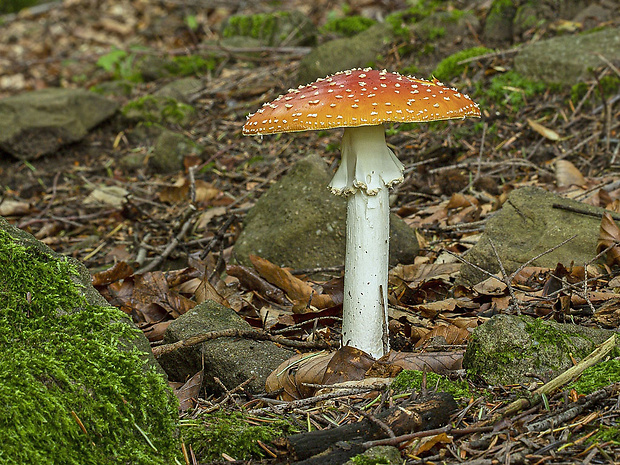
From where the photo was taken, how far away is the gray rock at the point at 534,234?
158 inches

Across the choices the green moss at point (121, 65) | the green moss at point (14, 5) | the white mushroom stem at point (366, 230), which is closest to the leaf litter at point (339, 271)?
Answer: the white mushroom stem at point (366, 230)

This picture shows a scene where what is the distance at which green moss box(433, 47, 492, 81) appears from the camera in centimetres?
736

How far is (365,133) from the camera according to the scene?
3.13 metres

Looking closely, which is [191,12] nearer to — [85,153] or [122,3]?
[122,3]

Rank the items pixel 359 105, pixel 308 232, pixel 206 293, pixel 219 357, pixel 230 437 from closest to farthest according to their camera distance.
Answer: pixel 230 437 → pixel 359 105 → pixel 219 357 → pixel 206 293 → pixel 308 232

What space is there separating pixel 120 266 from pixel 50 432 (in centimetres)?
244

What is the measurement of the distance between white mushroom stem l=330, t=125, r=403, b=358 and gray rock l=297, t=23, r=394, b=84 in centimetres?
482

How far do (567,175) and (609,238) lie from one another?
1773 millimetres

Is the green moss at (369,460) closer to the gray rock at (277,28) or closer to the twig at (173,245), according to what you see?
the twig at (173,245)

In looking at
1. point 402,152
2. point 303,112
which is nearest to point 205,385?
point 303,112

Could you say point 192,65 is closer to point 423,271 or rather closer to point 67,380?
point 423,271

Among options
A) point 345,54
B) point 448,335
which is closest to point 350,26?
point 345,54

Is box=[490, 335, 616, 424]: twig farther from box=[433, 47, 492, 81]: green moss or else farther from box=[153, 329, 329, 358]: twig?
box=[433, 47, 492, 81]: green moss

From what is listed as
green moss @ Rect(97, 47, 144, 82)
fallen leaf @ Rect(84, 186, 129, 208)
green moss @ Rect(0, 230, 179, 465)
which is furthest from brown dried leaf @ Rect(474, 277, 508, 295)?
green moss @ Rect(97, 47, 144, 82)
